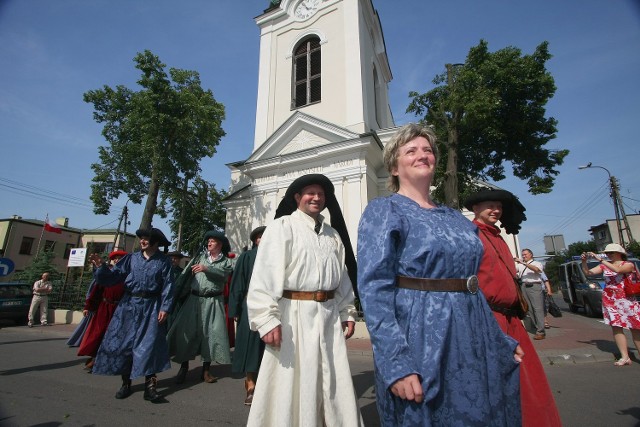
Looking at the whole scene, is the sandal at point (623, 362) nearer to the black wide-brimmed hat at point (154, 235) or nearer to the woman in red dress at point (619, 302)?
the woman in red dress at point (619, 302)

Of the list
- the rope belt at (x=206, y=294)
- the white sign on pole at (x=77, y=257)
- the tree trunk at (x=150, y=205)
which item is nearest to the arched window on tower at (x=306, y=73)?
the tree trunk at (x=150, y=205)

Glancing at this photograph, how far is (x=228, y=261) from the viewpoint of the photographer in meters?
5.21

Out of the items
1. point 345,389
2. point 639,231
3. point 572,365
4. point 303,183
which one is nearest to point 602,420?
point 572,365

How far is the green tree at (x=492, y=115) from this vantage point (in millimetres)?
12359

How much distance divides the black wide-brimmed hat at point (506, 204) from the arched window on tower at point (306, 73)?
1503cm

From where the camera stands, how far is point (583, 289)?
511 inches

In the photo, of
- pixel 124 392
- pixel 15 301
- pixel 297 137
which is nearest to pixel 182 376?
pixel 124 392

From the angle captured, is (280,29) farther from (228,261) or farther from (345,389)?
(345,389)

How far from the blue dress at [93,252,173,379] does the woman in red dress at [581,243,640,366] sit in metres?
6.46

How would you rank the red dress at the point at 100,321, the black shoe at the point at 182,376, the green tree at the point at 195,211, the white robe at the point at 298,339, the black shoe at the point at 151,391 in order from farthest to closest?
1. the green tree at the point at 195,211
2. the red dress at the point at 100,321
3. the black shoe at the point at 182,376
4. the black shoe at the point at 151,391
5. the white robe at the point at 298,339

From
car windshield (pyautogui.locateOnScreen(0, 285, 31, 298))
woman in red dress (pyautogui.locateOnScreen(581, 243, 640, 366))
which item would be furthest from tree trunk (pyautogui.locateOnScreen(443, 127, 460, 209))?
car windshield (pyautogui.locateOnScreen(0, 285, 31, 298))

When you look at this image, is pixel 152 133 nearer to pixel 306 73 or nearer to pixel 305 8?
pixel 306 73

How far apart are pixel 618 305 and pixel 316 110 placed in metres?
14.2

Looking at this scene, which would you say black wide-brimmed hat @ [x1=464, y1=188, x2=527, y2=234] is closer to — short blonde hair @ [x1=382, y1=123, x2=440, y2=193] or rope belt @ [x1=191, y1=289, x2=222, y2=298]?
short blonde hair @ [x1=382, y1=123, x2=440, y2=193]
